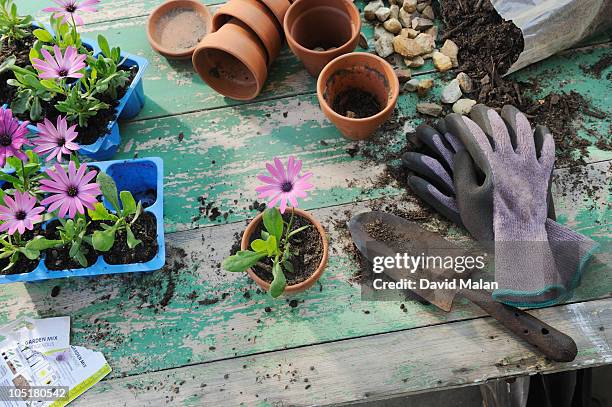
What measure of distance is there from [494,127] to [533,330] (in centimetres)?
47

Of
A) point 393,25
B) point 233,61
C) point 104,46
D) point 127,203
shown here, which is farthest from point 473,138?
point 104,46

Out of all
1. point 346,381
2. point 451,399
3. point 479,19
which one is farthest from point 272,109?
point 451,399

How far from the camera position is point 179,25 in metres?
1.57

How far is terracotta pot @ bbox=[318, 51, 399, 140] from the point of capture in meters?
1.30

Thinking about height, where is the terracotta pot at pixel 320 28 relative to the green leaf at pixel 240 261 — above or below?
above

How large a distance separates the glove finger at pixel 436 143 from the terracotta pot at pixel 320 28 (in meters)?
0.28

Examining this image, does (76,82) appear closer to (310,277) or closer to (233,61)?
(233,61)

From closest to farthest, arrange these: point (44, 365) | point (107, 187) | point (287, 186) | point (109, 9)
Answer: point (287, 186), point (107, 187), point (44, 365), point (109, 9)

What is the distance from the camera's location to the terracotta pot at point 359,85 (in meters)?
1.30

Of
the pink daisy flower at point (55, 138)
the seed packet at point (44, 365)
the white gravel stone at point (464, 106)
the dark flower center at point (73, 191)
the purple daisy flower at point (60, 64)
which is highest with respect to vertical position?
the purple daisy flower at point (60, 64)

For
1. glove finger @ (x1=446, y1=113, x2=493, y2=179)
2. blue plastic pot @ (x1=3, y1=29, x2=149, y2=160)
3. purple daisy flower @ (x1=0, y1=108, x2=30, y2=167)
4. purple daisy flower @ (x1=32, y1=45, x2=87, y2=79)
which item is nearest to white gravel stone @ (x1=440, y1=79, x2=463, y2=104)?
glove finger @ (x1=446, y1=113, x2=493, y2=179)

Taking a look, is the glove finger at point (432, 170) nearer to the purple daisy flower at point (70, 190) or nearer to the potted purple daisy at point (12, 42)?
the purple daisy flower at point (70, 190)

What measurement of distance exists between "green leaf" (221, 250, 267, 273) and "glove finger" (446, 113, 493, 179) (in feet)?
1.83

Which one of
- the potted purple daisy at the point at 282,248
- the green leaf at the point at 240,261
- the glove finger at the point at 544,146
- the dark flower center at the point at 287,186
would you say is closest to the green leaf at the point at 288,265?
the potted purple daisy at the point at 282,248
